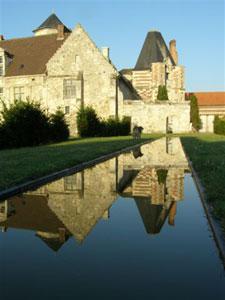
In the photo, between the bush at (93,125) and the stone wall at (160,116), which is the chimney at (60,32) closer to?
the stone wall at (160,116)

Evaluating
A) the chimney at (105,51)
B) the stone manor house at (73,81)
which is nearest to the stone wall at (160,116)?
the stone manor house at (73,81)

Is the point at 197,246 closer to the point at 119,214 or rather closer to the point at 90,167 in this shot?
the point at 119,214

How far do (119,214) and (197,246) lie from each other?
210cm

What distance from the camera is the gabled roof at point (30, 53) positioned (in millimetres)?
43094

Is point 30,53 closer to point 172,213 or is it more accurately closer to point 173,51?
point 173,51

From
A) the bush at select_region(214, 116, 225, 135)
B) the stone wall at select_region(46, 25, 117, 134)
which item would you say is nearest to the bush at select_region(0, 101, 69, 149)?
the stone wall at select_region(46, 25, 117, 134)

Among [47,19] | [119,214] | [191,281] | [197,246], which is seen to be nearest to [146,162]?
[119,214]

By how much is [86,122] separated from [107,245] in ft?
97.0

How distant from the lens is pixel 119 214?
6.98m

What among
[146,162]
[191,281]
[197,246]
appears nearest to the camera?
[191,281]

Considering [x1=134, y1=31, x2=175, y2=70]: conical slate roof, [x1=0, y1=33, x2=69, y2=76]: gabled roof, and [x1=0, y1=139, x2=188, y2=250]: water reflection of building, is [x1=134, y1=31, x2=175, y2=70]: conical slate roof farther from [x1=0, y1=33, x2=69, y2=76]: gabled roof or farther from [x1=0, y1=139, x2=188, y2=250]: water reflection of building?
[x1=0, y1=139, x2=188, y2=250]: water reflection of building

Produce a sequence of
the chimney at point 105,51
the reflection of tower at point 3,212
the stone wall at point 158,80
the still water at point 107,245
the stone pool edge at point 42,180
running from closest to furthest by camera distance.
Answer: the still water at point 107,245 → the reflection of tower at point 3,212 → the stone pool edge at point 42,180 → the chimney at point 105,51 → the stone wall at point 158,80

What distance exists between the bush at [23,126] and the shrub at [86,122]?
728 cm

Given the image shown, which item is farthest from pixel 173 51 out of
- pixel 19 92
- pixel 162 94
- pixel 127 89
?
pixel 19 92
